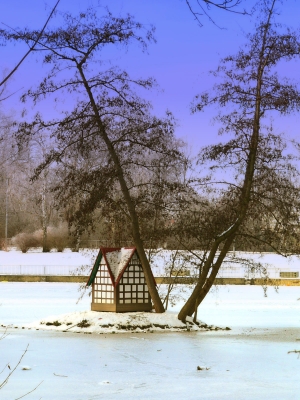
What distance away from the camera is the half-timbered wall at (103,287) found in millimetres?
19422

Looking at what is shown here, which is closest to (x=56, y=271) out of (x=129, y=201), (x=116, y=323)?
(x=129, y=201)

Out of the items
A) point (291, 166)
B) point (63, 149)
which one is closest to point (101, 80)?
point (63, 149)

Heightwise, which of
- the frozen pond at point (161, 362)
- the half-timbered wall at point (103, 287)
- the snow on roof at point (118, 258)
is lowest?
the frozen pond at point (161, 362)

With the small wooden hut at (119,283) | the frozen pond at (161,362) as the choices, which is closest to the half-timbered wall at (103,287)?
the small wooden hut at (119,283)

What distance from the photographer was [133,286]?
19484mm

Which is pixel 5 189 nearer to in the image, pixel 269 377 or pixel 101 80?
pixel 101 80

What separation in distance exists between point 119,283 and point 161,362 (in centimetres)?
659

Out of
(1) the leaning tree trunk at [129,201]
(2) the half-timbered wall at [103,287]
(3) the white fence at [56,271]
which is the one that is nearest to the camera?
(1) the leaning tree trunk at [129,201]

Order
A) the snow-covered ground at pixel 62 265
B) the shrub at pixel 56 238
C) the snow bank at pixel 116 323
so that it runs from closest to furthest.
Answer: the snow bank at pixel 116 323, the snow-covered ground at pixel 62 265, the shrub at pixel 56 238

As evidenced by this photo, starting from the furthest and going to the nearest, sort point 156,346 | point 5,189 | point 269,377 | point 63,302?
point 5,189, point 63,302, point 156,346, point 269,377

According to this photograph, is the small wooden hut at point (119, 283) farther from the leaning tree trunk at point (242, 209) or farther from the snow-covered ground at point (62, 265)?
the snow-covered ground at point (62, 265)

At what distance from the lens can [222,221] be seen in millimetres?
18656

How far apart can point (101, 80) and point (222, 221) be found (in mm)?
4857

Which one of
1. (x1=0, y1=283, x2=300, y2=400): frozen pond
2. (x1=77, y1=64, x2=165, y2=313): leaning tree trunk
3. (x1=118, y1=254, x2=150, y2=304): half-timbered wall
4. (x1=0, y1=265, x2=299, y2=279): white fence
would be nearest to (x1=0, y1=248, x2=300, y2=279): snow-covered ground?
(x1=0, y1=265, x2=299, y2=279): white fence
